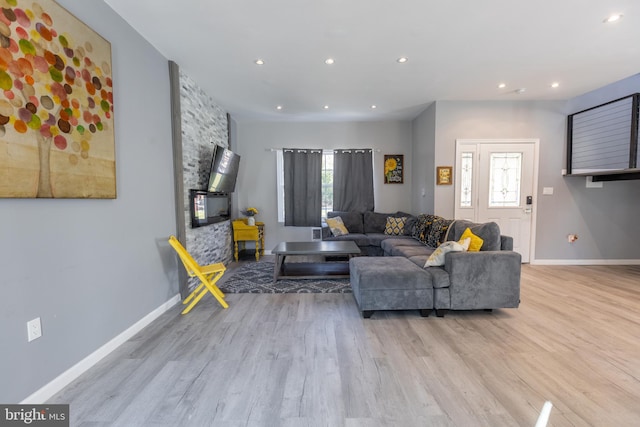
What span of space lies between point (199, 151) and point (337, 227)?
8.69ft

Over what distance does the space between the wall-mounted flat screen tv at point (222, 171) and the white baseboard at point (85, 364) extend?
74.6 inches

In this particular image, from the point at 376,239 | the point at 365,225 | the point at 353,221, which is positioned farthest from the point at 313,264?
the point at 365,225

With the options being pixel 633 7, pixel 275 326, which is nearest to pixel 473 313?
pixel 275 326

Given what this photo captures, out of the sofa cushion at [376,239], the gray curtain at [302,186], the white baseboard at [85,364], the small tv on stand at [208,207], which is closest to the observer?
the white baseboard at [85,364]

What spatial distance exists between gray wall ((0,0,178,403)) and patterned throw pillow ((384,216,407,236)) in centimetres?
361

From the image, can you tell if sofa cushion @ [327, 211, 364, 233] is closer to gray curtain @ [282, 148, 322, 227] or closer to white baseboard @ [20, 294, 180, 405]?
gray curtain @ [282, 148, 322, 227]

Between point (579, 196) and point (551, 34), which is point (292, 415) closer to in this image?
point (551, 34)

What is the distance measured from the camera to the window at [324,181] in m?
5.73

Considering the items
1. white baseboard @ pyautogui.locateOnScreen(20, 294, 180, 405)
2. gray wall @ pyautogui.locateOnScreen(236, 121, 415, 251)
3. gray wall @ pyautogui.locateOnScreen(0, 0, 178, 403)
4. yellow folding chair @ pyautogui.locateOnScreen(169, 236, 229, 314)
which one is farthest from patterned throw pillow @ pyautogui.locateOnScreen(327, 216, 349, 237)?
white baseboard @ pyautogui.locateOnScreen(20, 294, 180, 405)

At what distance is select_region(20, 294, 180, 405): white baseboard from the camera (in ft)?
5.22

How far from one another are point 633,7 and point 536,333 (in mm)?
2851

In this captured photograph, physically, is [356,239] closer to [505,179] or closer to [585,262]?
[505,179]

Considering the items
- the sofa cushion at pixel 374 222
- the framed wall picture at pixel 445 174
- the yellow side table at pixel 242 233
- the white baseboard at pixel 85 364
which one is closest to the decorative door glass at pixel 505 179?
the framed wall picture at pixel 445 174

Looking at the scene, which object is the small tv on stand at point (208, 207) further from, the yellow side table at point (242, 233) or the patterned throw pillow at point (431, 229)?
the patterned throw pillow at point (431, 229)
